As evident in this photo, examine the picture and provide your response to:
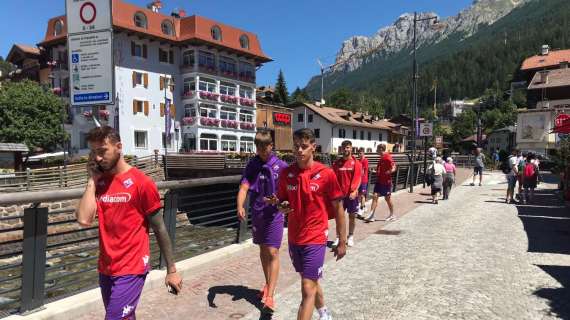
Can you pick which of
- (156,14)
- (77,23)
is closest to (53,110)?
(156,14)

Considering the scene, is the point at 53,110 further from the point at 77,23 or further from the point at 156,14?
the point at 77,23

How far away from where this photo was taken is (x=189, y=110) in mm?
46094

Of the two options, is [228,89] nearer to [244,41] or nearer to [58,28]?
[244,41]

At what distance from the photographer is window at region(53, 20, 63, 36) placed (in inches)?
1767

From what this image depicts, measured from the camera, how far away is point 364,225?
1143 centimetres

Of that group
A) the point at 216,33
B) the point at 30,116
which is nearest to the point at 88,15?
the point at 30,116

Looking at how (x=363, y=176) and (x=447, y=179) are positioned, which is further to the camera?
(x=447, y=179)

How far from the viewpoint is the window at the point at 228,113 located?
48.4 m

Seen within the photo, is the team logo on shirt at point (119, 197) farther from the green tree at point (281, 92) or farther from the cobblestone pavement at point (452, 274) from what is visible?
the green tree at point (281, 92)

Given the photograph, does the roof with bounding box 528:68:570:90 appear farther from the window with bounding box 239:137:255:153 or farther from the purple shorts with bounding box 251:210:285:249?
the purple shorts with bounding box 251:210:285:249

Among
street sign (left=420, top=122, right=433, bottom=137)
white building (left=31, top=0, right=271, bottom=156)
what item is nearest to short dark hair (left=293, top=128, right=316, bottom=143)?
street sign (left=420, top=122, right=433, bottom=137)

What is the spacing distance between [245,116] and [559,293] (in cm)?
4732

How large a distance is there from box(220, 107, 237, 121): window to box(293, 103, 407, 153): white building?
14.5 metres

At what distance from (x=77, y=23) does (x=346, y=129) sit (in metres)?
65.4
